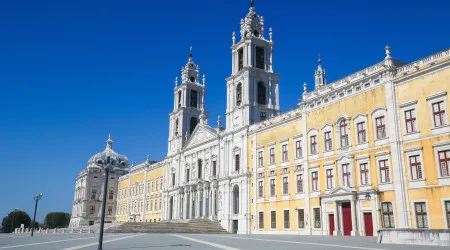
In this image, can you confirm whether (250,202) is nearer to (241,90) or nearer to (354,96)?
(241,90)

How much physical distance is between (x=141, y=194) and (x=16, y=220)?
68544 millimetres

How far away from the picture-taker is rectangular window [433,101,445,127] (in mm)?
26753

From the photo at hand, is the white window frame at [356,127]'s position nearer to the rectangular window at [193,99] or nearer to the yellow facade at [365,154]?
the yellow facade at [365,154]

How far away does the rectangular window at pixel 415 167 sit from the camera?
2761cm

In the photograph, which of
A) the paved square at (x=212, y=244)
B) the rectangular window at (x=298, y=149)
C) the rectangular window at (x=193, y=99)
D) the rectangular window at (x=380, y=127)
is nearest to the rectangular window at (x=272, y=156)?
the rectangular window at (x=298, y=149)

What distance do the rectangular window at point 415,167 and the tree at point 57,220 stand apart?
393 ft

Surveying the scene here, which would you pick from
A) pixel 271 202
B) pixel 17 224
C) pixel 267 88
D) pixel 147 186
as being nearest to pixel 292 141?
pixel 271 202

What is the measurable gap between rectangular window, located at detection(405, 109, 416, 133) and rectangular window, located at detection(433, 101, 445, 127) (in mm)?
1552

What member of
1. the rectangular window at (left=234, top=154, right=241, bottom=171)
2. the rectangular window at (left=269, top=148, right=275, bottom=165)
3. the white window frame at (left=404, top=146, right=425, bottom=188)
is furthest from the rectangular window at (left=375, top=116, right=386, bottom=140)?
the rectangular window at (left=234, top=154, right=241, bottom=171)

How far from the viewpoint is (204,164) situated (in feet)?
186

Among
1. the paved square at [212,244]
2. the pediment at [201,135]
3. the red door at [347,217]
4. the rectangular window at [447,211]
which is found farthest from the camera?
the pediment at [201,135]

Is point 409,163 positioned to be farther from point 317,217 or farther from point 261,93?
point 261,93

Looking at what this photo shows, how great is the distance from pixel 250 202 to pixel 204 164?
43.5ft

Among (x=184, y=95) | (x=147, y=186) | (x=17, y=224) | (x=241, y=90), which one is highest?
(x=184, y=95)
